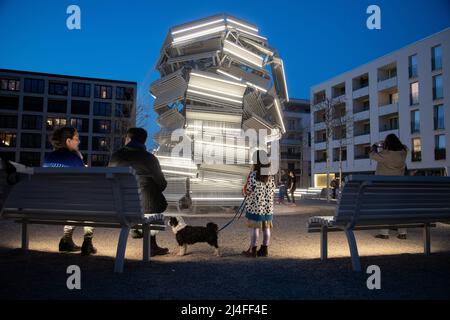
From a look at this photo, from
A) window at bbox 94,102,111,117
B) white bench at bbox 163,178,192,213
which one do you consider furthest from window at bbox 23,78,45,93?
white bench at bbox 163,178,192,213

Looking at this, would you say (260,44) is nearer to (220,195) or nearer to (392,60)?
(220,195)

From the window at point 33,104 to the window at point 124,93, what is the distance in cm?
1254

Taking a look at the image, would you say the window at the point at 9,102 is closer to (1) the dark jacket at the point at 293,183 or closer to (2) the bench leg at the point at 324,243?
(1) the dark jacket at the point at 293,183

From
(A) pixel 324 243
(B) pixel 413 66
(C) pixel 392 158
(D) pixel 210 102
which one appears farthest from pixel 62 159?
(B) pixel 413 66

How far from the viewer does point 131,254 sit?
5.43 metres

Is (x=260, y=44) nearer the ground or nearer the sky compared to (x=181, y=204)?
nearer the sky

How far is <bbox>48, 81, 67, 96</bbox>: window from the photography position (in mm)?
67537

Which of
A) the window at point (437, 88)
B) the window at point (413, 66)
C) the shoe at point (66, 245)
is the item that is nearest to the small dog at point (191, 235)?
the shoe at point (66, 245)

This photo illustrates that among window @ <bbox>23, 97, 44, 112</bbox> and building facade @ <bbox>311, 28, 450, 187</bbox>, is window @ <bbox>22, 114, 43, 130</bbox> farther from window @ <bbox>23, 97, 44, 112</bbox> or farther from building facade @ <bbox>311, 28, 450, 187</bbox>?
building facade @ <bbox>311, 28, 450, 187</bbox>

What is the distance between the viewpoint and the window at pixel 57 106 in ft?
221

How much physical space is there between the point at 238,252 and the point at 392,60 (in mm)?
42651

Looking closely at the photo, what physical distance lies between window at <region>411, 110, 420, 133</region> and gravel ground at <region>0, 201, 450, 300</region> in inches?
1436

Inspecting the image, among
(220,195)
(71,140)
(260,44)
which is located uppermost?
(260,44)
